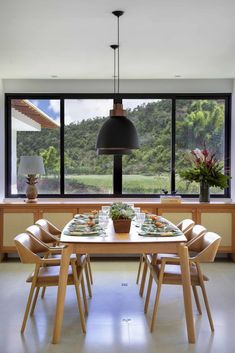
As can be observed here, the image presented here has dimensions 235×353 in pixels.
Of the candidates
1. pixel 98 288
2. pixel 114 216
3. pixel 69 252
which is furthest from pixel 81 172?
pixel 69 252

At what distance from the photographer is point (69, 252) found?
11.0 ft

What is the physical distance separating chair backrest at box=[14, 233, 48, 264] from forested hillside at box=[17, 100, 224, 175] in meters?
2.91

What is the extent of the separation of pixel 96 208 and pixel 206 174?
169cm

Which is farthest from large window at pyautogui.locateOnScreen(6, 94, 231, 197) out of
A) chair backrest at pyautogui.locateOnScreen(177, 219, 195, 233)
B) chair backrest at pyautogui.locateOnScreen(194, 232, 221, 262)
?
chair backrest at pyautogui.locateOnScreen(194, 232, 221, 262)

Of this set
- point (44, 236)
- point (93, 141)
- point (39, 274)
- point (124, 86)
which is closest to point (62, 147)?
point (93, 141)

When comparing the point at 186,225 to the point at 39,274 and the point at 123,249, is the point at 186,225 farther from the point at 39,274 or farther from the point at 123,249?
the point at 39,274

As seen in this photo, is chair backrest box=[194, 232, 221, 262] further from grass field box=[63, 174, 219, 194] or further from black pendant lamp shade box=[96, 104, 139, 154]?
grass field box=[63, 174, 219, 194]

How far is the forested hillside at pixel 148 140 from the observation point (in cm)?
665

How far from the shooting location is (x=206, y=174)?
240 inches

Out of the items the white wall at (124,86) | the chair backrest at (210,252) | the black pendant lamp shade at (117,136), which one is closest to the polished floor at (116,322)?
the chair backrest at (210,252)

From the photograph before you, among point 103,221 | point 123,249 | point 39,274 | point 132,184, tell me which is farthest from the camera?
point 132,184

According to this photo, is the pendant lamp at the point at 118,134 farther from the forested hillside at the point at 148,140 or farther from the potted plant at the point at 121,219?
the forested hillside at the point at 148,140

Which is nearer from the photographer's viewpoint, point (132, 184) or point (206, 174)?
point (206, 174)

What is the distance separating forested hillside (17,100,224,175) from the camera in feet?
21.8
